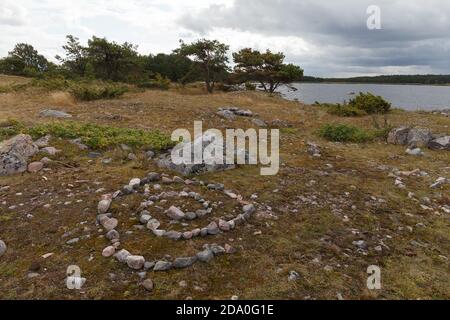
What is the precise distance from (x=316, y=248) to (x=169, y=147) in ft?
18.1

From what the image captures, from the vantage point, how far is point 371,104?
21312 millimetres

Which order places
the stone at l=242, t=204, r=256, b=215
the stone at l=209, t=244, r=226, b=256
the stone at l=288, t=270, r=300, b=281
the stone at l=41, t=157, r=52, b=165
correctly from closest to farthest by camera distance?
the stone at l=288, t=270, r=300, b=281, the stone at l=209, t=244, r=226, b=256, the stone at l=242, t=204, r=256, b=215, the stone at l=41, t=157, r=52, b=165

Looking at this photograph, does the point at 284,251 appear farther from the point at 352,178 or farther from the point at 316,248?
the point at 352,178

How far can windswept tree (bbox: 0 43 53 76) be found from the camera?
147ft

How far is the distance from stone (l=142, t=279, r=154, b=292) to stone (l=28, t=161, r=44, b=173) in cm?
523

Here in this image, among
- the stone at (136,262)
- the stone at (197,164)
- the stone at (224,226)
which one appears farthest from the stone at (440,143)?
the stone at (136,262)

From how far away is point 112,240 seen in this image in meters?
5.45

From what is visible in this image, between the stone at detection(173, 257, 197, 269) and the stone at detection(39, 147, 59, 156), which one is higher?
the stone at detection(39, 147, 59, 156)

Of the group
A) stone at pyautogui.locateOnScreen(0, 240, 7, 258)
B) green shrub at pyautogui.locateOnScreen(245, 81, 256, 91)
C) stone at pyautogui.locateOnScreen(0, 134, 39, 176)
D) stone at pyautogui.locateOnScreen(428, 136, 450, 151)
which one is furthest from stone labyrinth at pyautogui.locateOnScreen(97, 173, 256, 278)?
green shrub at pyautogui.locateOnScreen(245, 81, 256, 91)

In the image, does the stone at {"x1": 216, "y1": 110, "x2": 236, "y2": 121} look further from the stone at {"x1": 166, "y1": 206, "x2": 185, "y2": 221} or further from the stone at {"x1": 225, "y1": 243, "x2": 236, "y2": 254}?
the stone at {"x1": 225, "y1": 243, "x2": 236, "y2": 254}

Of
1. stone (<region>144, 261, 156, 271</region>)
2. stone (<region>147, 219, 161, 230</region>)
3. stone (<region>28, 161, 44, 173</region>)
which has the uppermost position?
stone (<region>28, 161, 44, 173</region>)

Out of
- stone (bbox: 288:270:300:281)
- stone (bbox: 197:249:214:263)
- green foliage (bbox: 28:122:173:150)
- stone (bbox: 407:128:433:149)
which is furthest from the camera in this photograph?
stone (bbox: 407:128:433:149)

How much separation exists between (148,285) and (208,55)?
104 ft
